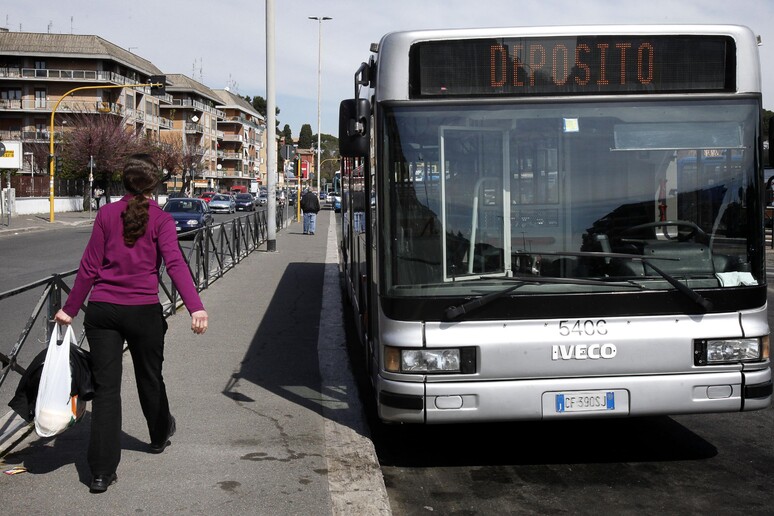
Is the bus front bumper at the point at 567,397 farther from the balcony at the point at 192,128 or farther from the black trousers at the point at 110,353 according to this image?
the balcony at the point at 192,128

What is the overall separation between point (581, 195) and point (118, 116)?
3268 inches

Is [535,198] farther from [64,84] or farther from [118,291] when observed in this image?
[64,84]

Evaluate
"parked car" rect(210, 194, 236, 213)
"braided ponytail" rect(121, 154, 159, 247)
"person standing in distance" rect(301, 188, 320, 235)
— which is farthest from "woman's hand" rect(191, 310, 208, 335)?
"parked car" rect(210, 194, 236, 213)

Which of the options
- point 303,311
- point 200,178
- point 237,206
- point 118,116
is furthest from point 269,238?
point 200,178

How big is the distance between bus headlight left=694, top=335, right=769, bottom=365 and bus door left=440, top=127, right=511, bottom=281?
1.20m

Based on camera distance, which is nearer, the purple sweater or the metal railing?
the purple sweater

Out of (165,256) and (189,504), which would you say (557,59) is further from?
(189,504)

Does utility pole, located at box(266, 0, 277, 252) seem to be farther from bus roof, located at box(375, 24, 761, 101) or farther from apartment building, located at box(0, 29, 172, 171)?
apartment building, located at box(0, 29, 172, 171)

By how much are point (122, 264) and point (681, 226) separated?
123 inches

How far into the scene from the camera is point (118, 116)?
83.4 metres

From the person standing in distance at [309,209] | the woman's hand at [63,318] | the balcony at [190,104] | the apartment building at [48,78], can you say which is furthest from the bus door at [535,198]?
the balcony at [190,104]

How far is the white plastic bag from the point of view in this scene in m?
4.86

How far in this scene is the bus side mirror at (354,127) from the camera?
18.4 feet

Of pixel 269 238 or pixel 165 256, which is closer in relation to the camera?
pixel 165 256
